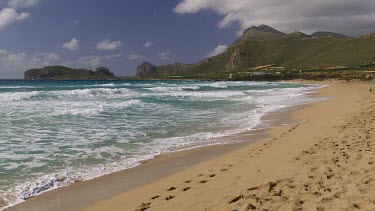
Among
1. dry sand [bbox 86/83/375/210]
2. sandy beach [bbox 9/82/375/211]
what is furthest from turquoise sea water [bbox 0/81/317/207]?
dry sand [bbox 86/83/375/210]

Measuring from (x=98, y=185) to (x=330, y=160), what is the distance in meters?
5.59

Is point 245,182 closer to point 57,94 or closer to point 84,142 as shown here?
point 84,142

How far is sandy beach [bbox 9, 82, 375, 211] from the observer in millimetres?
5754

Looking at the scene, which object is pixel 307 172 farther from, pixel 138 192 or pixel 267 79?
pixel 267 79

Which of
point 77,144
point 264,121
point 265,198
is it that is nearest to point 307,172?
Result: point 265,198

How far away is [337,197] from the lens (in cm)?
556

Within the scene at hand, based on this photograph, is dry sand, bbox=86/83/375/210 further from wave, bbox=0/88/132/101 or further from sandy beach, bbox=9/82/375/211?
wave, bbox=0/88/132/101

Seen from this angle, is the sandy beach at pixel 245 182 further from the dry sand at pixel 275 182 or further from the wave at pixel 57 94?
the wave at pixel 57 94

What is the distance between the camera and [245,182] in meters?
7.22

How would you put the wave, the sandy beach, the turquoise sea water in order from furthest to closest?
the wave
the turquoise sea water
the sandy beach

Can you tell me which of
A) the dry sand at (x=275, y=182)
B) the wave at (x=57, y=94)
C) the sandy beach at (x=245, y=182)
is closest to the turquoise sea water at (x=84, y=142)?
the sandy beach at (x=245, y=182)

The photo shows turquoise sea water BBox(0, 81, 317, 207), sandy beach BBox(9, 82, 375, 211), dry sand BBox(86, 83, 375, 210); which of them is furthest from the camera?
turquoise sea water BBox(0, 81, 317, 207)

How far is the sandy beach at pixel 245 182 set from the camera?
5754 millimetres

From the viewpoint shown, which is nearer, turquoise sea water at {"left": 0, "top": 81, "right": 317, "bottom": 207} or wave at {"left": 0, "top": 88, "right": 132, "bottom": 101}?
turquoise sea water at {"left": 0, "top": 81, "right": 317, "bottom": 207}
